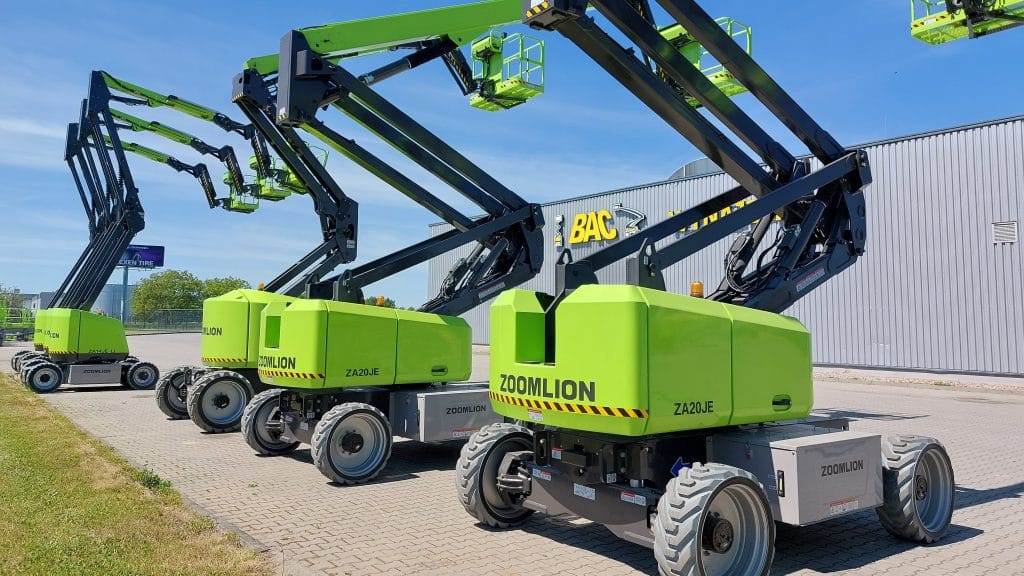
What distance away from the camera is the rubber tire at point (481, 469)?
21.4 ft

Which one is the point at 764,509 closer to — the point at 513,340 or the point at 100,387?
the point at 513,340

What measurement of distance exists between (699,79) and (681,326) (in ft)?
8.80

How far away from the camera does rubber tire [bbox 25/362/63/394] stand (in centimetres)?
1781

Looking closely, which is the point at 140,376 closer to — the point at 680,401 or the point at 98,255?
the point at 98,255

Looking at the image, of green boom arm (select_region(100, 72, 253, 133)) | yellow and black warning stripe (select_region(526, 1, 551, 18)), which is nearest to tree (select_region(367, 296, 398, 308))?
yellow and black warning stripe (select_region(526, 1, 551, 18))

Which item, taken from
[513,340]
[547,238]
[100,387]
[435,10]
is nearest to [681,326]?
[513,340]

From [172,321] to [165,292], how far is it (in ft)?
59.8

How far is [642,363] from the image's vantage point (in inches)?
202

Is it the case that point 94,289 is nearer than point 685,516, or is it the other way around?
point 685,516

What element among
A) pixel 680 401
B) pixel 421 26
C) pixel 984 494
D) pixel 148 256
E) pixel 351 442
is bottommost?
pixel 984 494

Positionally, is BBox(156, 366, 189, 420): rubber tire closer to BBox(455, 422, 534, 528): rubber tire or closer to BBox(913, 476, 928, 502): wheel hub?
BBox(455, 422, 534, 528): rubber tire

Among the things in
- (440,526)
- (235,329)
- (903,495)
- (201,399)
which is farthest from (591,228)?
(903,495)

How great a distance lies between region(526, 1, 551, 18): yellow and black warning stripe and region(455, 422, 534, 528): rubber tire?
11.9 feet

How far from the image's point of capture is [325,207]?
12.6 metres
